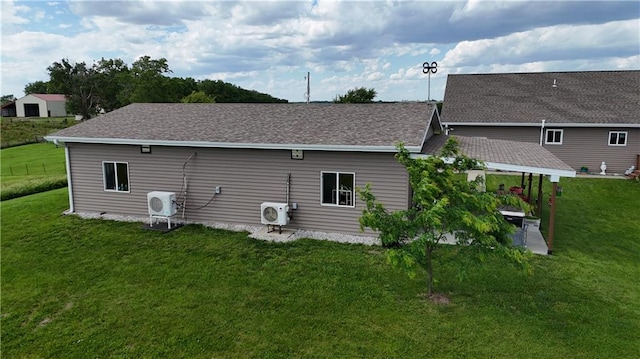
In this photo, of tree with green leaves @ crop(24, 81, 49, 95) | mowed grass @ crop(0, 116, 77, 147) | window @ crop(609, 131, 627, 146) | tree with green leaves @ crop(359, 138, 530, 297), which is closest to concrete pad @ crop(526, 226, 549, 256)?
tree with green leaves @ crop(359, 138, 530, 297)

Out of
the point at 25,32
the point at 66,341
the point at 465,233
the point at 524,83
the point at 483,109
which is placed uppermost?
the point at 25,32

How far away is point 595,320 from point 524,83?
19.9 meters

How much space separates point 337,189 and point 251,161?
2419 mm

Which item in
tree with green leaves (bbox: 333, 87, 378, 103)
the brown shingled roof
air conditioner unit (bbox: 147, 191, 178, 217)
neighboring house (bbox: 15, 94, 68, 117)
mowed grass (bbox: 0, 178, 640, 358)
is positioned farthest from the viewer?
neighboring house (bbox: 15, 94, 68, 117)

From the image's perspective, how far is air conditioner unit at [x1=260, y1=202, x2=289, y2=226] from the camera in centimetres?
1027

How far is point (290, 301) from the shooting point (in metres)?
6.93

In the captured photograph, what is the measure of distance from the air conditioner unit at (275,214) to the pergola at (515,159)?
3732 millimetres

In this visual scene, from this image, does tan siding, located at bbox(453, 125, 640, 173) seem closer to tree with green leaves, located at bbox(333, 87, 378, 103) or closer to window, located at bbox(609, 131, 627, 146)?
window, located at bbox(609, 131, 627, 146)

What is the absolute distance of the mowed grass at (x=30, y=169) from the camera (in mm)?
15960

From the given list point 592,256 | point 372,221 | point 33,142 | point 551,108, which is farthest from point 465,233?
point 33,142

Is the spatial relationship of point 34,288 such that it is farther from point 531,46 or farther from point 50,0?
point 531,46

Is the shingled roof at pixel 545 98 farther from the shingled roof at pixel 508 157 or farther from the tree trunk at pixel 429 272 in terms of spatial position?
the tree trunk at pixel 429 272

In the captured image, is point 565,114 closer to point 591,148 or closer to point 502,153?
point 591,148

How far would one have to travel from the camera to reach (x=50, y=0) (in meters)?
13.7
